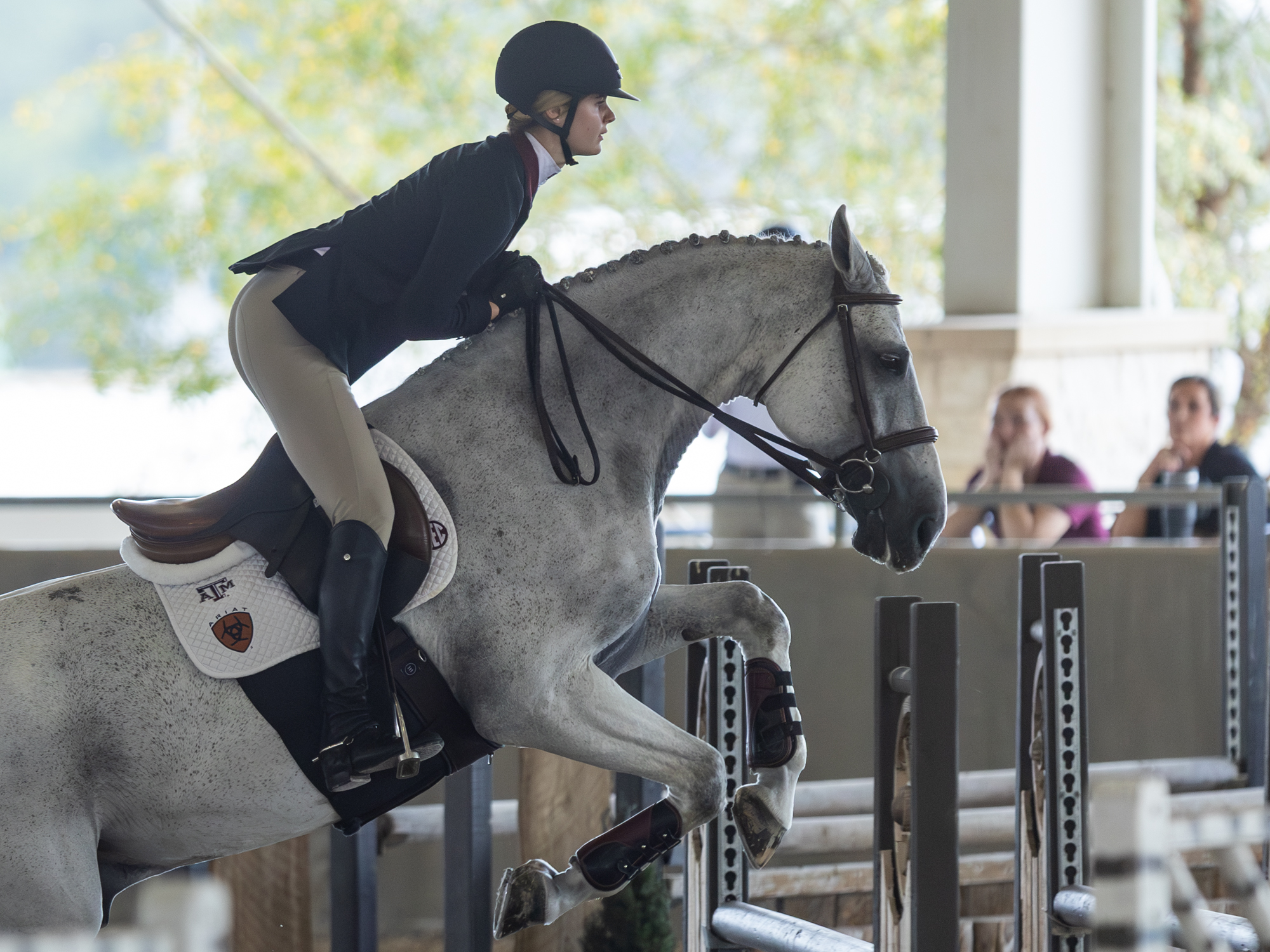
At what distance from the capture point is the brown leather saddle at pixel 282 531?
1.94m

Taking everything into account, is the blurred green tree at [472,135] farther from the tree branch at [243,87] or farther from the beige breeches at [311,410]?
the beige breeches at [311,410]

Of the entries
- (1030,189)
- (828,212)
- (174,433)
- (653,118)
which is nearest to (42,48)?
(174,433)

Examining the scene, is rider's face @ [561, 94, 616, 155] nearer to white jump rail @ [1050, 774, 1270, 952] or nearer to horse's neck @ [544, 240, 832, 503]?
horse's neck @ [544, 240, 832, 503]

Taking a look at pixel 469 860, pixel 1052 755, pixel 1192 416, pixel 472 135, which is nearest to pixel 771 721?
pixel 1052 755

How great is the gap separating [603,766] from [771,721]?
28 cm

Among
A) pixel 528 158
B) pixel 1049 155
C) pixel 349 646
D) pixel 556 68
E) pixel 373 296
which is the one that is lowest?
pixel 349 646

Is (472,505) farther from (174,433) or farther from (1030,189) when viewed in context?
(174,433)

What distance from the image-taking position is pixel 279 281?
2.01 metres

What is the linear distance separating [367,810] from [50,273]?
1064cm

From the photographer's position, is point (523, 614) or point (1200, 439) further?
point (1200, 439)

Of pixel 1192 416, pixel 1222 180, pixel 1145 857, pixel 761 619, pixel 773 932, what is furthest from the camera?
pixel 1222 180

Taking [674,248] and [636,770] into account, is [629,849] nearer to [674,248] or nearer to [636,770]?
[636,770]

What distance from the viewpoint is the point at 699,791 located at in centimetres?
204

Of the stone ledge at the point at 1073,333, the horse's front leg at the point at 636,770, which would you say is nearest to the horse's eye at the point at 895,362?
the horse's front leg at the point at 636,770
